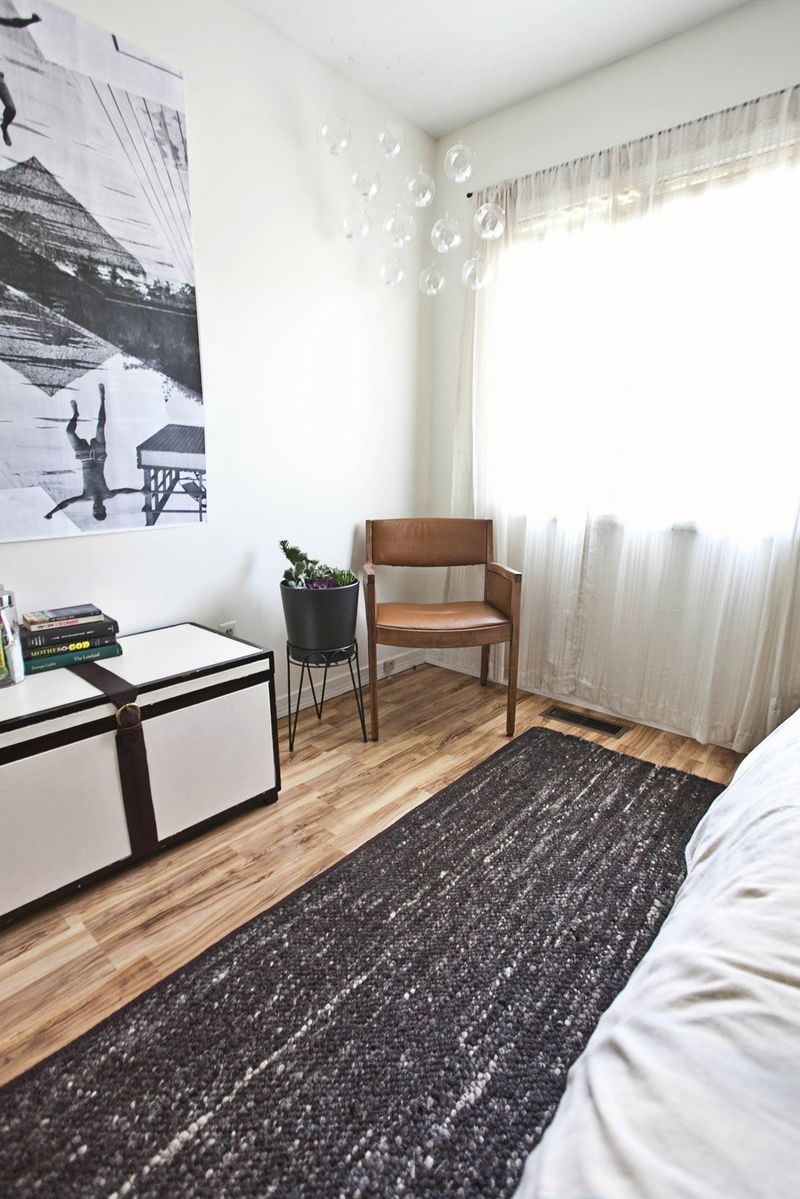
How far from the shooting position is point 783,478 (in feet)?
7.02

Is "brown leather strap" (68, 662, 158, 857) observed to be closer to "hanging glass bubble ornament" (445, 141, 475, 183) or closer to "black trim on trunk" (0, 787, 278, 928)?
"black trim on trunk" (0, 787, 278, 928)

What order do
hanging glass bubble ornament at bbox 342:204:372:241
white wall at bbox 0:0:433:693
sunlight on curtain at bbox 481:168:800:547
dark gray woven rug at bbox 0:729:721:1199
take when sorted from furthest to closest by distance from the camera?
hanging glass bubble ornament at bbox 342:204:372:241 < sunlight on curtain at bbox 481:168:800:547 < white wall at bbox 0:0:433:693 < dark gray woven rug at bbox 0:729:721:1199

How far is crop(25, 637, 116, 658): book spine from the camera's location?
1.75 m

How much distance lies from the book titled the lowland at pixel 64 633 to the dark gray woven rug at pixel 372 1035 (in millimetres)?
978

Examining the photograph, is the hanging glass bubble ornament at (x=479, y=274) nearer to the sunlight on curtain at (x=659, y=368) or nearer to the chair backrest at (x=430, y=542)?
the sunlight on curtain at (x=659, y=368)

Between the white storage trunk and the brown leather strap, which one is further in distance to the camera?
the brown leather strap

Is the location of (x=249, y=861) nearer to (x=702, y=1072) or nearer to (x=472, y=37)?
(x=702, y=1072)

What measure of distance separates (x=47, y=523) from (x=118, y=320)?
699mm

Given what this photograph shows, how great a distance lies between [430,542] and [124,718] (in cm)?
169

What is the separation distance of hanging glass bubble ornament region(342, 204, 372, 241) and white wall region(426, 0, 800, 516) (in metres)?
0.66

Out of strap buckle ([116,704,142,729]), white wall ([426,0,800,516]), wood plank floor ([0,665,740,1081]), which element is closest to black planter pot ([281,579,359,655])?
wood plank floor ([0,665,740,1081])

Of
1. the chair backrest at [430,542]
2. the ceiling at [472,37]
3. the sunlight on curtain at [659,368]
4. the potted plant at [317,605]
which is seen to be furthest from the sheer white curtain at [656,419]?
the potted plant at [317,605]

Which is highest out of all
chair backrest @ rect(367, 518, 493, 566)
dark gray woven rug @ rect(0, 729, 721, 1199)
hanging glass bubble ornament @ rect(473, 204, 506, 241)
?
hanging glass bubble ornament @ rect(473, 204, 506, 241)

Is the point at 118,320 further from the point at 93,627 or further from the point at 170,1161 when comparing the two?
the point at 170,1161
